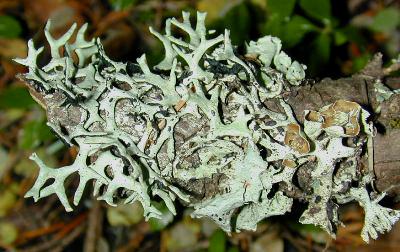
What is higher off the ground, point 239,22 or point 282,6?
point 282,6

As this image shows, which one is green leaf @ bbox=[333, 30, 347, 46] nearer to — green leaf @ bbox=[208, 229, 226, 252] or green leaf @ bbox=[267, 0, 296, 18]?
green leaf @ bbox=[267, 0, 296, 18]

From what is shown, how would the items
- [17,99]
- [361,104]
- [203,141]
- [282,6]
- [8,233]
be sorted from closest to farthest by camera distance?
[203,141]
[361,104]
[282,6]
[17,99]
[8,233]

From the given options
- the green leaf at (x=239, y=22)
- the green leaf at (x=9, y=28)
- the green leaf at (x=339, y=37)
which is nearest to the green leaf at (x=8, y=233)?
the green leaf at (x=9, y=28)

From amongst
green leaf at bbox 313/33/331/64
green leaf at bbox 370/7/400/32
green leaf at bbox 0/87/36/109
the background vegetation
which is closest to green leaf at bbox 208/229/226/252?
the background vegetation

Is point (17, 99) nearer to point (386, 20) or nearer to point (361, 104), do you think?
point (361, 104)

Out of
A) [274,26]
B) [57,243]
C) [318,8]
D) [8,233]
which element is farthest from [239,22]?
[8,233]
